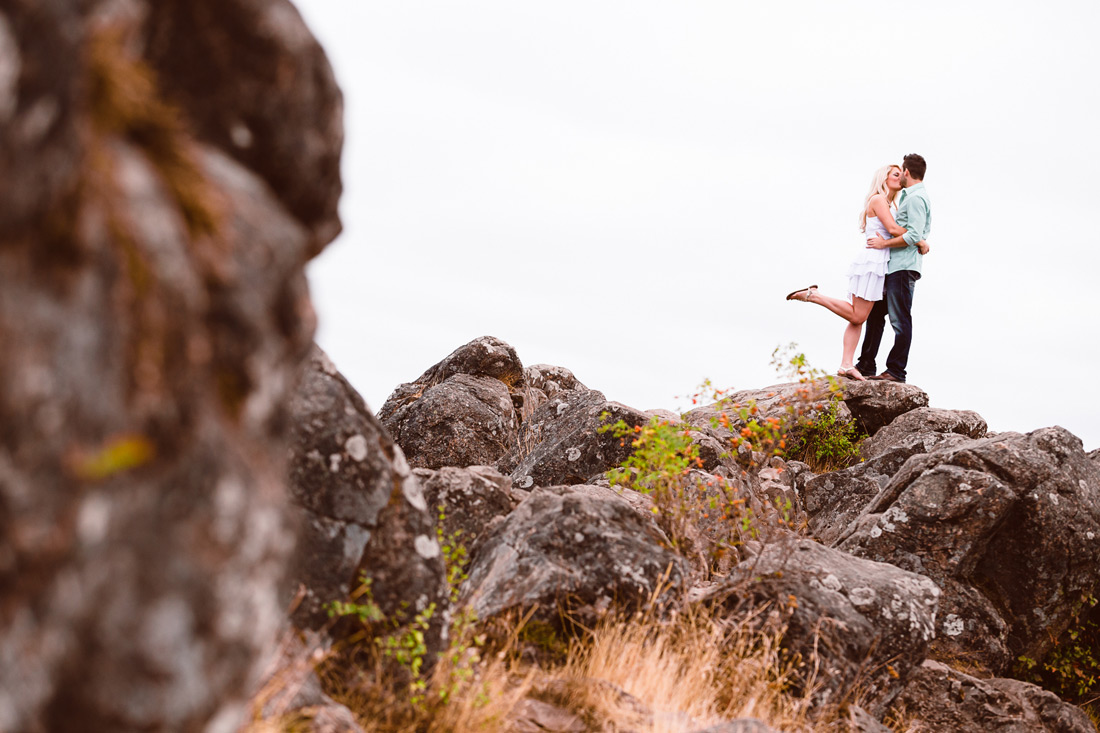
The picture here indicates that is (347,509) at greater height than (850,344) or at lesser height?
lesser

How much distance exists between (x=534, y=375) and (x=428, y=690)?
17.7 metres

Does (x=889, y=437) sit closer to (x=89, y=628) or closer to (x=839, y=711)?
(x=839, y=711)

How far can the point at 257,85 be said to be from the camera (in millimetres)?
3035

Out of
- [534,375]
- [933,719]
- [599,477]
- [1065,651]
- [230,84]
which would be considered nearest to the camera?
[230,84]

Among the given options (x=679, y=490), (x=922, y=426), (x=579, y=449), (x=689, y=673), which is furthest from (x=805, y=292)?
(x=689, y=673)

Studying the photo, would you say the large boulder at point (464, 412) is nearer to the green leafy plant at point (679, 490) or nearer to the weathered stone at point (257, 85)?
the green leafy plant at point (679, 490)

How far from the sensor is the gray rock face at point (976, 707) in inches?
340

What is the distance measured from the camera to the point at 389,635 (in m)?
5.12

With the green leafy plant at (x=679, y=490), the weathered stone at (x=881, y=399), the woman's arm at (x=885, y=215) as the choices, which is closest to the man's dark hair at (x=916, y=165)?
the woman's arm at (x=885, y=215)

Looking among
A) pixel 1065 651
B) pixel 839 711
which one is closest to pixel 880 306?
pixel 1065 651

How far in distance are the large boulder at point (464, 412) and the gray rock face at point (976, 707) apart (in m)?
10.3

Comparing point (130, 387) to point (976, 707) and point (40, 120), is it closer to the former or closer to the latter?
point (40, 120)

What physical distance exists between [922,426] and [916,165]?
15.6 ft

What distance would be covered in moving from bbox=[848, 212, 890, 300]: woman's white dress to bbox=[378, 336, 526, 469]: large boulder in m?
7.46
